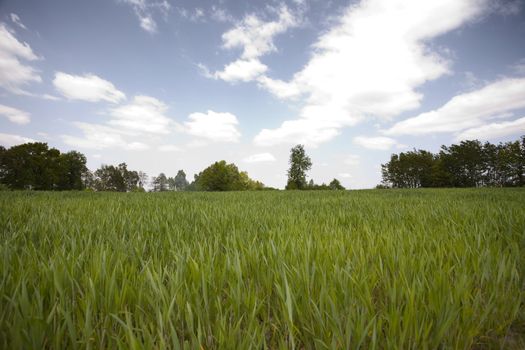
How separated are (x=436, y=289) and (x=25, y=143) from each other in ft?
249

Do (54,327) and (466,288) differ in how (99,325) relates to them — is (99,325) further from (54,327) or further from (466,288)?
(466,288)

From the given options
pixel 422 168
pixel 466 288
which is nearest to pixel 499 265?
pixel 466 288

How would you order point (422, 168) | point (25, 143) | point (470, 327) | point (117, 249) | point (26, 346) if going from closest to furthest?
point (26, 346)
point (470, 327)
point (117, 249)
point (25, 143)
point (422, 168)

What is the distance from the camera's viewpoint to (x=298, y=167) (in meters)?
68.1

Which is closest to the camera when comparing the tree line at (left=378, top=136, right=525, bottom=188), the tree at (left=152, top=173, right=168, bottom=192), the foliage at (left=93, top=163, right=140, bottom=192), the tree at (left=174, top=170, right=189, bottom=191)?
the tree line at (left=378, top=136, right=525, bottom=188)

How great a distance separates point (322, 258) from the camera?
5.20 feet

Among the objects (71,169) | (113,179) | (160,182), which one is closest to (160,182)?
(160,182)

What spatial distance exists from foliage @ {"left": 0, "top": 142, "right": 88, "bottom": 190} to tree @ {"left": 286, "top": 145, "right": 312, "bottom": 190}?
5521cm

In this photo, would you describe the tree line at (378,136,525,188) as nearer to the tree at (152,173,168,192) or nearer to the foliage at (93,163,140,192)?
the foliage at (93,163,140,192)

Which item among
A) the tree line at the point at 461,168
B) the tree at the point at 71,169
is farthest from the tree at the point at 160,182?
the tree line at the point at 461,168

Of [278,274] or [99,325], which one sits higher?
[278,274]

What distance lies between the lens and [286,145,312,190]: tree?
220ft

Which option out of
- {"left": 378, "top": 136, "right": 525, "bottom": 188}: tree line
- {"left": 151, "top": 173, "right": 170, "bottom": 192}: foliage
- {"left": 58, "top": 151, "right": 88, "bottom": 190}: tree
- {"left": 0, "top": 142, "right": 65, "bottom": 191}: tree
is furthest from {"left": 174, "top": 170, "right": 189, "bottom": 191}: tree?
{"left": 378, "top": 136, "right": 525, "bottom": 188}: tree line

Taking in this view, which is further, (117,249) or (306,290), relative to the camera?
(117,249)
